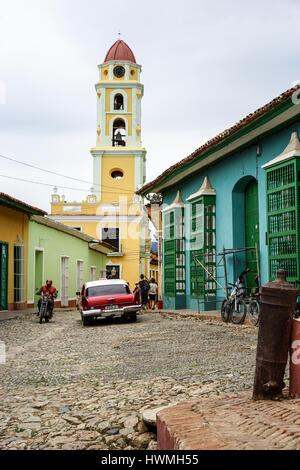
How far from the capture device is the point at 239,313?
38.3ft

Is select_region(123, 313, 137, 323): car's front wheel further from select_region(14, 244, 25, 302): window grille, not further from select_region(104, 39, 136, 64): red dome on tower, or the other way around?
select_region(104, 39, 136, 64): red dome on tower

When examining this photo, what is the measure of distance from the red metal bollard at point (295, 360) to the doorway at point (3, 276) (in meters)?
15.0

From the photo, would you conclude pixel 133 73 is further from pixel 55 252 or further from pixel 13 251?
pixel 13 251

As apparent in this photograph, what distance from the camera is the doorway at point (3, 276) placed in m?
18.0

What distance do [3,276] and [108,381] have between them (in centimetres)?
1281

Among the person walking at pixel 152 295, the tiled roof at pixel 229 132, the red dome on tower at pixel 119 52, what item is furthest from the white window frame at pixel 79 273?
the red dome on tower at pixel 119 52

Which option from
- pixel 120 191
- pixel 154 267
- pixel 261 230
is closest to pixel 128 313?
pixel 261 230

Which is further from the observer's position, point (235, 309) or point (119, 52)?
point (119, 52)

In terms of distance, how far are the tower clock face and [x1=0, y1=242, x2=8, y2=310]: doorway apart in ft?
79.3

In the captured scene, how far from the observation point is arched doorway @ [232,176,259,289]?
Result: 1362 centimetres

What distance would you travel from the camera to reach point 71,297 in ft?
90.3

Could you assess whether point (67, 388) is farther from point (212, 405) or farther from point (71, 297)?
point (71, 297)

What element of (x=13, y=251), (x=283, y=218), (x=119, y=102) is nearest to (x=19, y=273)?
(x=13, y=251)
